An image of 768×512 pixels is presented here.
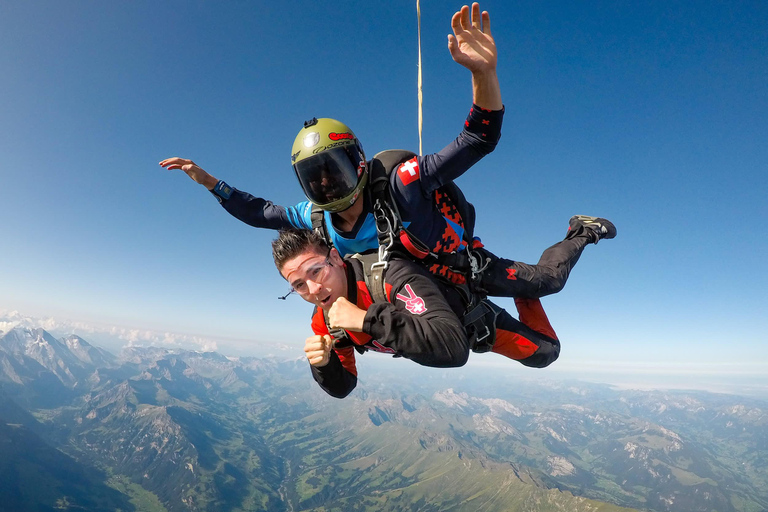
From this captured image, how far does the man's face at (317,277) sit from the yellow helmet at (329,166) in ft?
1.81

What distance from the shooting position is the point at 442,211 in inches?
165

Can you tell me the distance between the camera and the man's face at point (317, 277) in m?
3.55

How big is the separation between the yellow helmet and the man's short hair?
14.2 inches

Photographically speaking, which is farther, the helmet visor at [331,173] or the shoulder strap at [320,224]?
the shoulder strap at [320,224]

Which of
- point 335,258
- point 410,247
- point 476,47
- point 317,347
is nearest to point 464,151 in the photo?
point 476,47

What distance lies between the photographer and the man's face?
3.55m

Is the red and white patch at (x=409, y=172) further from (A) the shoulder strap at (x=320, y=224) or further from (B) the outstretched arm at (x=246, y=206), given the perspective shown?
(B) the outstretched arm at (x=246, y=206)

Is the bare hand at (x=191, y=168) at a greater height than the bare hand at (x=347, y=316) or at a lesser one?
greater

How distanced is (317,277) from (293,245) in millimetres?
453

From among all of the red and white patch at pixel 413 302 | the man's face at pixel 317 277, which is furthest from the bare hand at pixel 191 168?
the red and white patch at pixel 413 302

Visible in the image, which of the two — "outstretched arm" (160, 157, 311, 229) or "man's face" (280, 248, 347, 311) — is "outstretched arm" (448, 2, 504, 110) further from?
"outstretched arm" (160, 157, 311, 229)

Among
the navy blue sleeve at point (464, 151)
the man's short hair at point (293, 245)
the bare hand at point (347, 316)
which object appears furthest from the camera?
the man's short hair at point (293, 245)

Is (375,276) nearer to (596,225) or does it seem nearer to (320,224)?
(320,224)

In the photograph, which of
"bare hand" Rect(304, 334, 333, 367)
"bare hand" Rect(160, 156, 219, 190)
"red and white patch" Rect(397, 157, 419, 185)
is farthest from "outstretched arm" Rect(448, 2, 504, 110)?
"bare hand" Rect(160, 156, 219, 190)
